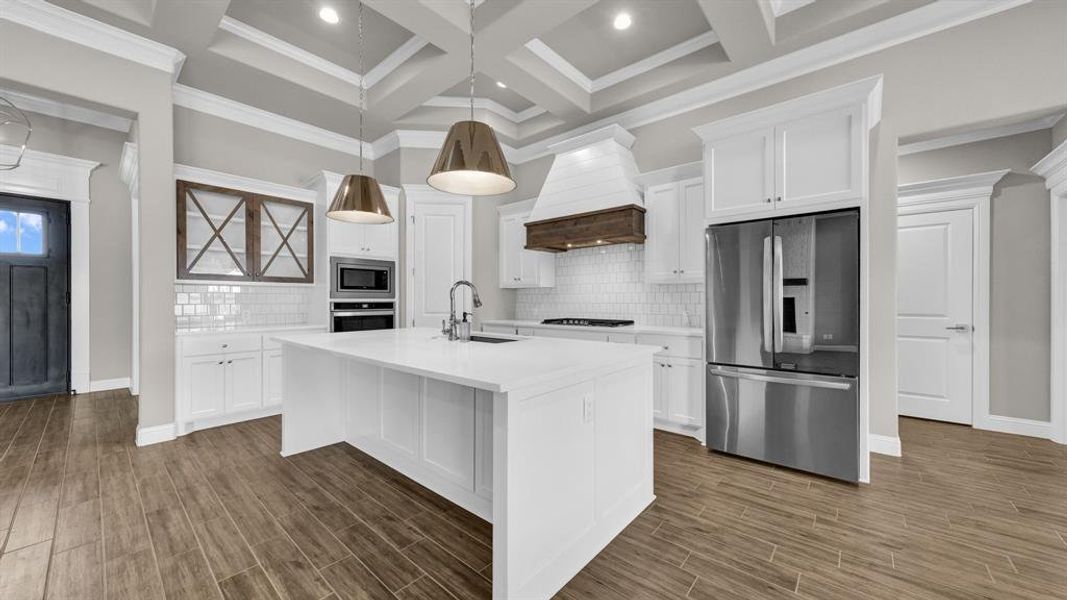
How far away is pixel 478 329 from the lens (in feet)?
17.8

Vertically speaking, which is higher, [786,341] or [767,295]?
[767,295]

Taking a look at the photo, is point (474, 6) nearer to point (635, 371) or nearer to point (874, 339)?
point (635, 371)

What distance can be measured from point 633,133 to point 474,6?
2.18m

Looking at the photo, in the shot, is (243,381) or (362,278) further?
(362,278)

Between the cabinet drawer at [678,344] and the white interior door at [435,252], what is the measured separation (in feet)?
8.05

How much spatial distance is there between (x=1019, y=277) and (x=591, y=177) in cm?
399

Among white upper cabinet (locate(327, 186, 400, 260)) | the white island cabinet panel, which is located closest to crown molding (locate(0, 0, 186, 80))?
white upper cabinet (locate(327, 186, 400, 260))

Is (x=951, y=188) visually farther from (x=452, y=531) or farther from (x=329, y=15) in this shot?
(x=329, y=15)

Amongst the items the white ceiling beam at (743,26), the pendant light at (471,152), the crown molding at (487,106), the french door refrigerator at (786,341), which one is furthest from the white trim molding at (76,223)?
the french door refrigerator at (786,341)

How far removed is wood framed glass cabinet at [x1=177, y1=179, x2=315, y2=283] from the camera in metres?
4.04

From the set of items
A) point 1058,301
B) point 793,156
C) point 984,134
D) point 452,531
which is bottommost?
point 452,531

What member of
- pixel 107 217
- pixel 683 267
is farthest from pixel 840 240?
pixel 107 217

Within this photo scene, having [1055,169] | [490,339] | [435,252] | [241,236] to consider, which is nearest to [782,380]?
[490,339]

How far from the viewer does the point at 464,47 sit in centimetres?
350
